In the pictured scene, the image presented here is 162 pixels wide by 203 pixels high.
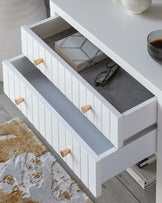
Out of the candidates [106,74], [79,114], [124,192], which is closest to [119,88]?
[106,74]

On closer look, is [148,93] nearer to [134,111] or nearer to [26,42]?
[134,111]

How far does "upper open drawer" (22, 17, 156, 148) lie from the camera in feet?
4.80

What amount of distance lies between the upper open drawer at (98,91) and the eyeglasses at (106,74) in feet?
0.05

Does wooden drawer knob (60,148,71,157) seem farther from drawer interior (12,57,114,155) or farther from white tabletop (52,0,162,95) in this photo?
white tabletop (52,0,162,95)

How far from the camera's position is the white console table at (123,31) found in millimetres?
1506

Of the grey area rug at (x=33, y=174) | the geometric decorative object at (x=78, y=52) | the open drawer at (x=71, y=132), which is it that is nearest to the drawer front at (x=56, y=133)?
the open drawer at (x=71, y=132)

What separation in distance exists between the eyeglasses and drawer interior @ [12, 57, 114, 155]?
13 centimetres

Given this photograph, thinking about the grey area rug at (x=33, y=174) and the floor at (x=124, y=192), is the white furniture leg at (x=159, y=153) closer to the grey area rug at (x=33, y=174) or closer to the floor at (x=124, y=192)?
the floor at (x=124, y=192)

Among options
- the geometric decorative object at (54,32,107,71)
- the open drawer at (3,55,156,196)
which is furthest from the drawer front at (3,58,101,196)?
the geometric decorative object at (54,32,107,71)

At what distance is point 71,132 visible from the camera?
5.09ft

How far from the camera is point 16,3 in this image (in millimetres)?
2316

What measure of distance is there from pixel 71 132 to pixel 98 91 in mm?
156

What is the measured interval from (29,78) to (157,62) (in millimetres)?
511

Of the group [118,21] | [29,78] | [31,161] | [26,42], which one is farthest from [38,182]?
[118,21]
